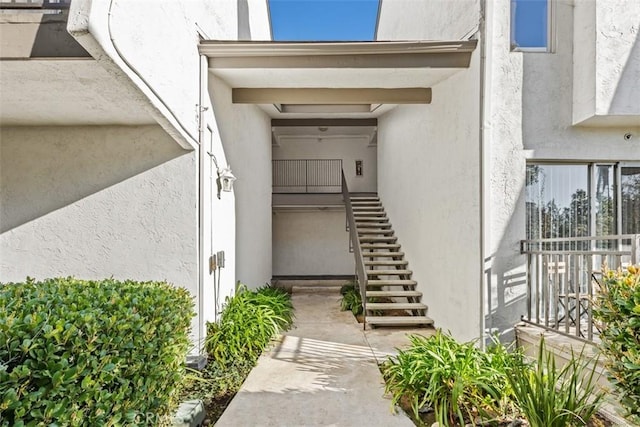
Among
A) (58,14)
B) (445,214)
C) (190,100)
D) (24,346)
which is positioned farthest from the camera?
(445,214)

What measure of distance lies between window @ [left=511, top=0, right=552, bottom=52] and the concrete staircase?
4203 millimetres

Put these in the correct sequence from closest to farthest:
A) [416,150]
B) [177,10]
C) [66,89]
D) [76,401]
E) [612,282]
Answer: [76,401] < [612,282] < [66,89] < [177,10] < [416,150]

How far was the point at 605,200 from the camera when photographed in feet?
14.9

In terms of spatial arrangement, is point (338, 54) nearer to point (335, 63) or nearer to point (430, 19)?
point (335, 63)

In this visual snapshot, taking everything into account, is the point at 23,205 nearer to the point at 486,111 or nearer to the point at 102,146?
the point at 102,146

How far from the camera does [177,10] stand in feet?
12.3

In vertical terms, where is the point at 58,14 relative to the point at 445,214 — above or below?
above

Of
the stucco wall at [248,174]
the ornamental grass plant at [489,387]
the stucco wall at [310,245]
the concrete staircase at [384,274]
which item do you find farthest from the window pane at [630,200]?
the stucco wall at [310,245]

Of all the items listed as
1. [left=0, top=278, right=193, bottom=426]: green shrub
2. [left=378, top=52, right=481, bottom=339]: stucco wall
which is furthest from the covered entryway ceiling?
[left=0, top=278, right=193, bottom=426]: green shrub

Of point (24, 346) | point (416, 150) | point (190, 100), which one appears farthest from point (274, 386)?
point (416, 150)

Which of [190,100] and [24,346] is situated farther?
[190,100]

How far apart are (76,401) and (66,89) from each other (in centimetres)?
261

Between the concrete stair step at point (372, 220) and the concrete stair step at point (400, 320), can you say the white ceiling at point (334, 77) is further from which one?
the concrete stair step at point (372, 220)

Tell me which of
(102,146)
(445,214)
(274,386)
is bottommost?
(274,386)
